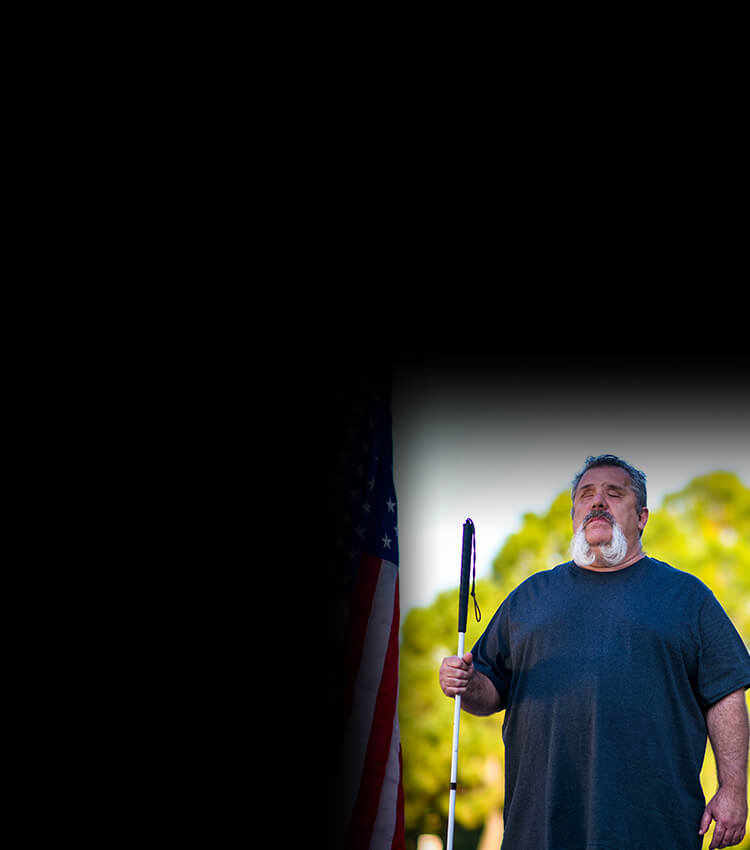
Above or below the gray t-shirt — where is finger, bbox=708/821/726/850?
below

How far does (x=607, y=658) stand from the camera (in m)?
3.18

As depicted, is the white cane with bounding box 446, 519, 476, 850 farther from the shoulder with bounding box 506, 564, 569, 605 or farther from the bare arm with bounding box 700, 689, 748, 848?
the bare arm with bounding box 700, 689, 748, 848

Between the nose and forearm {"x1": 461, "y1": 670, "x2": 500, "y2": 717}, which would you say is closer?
forearm {"x1": 461, "y1": 670, "x2": 500, "y2": 717}

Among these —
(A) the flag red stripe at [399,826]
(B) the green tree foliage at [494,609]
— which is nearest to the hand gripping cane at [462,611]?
(A) the flag red stripe at [399,826]

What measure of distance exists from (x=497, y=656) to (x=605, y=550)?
21.3 inches

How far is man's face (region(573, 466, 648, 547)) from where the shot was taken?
3389 mm

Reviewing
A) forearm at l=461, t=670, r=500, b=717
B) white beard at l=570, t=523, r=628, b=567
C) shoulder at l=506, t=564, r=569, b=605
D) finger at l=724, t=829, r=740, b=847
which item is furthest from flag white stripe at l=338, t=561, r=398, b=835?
finger at l=724, t=829, r=740, b=847

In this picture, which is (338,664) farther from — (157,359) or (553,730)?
(157,359)

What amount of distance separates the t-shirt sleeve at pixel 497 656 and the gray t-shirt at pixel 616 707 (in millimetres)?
87

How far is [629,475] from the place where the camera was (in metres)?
3.58

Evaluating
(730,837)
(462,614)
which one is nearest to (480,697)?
(462,614)

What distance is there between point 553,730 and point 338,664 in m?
0.72

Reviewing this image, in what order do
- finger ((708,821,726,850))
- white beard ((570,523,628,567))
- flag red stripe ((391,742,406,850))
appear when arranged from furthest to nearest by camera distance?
white beard ((570,523,628,567)), flag red stripe ((391,742,406,850)), finger ((708,821,726,850))

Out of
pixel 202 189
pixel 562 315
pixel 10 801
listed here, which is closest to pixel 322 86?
pixel 202 189
